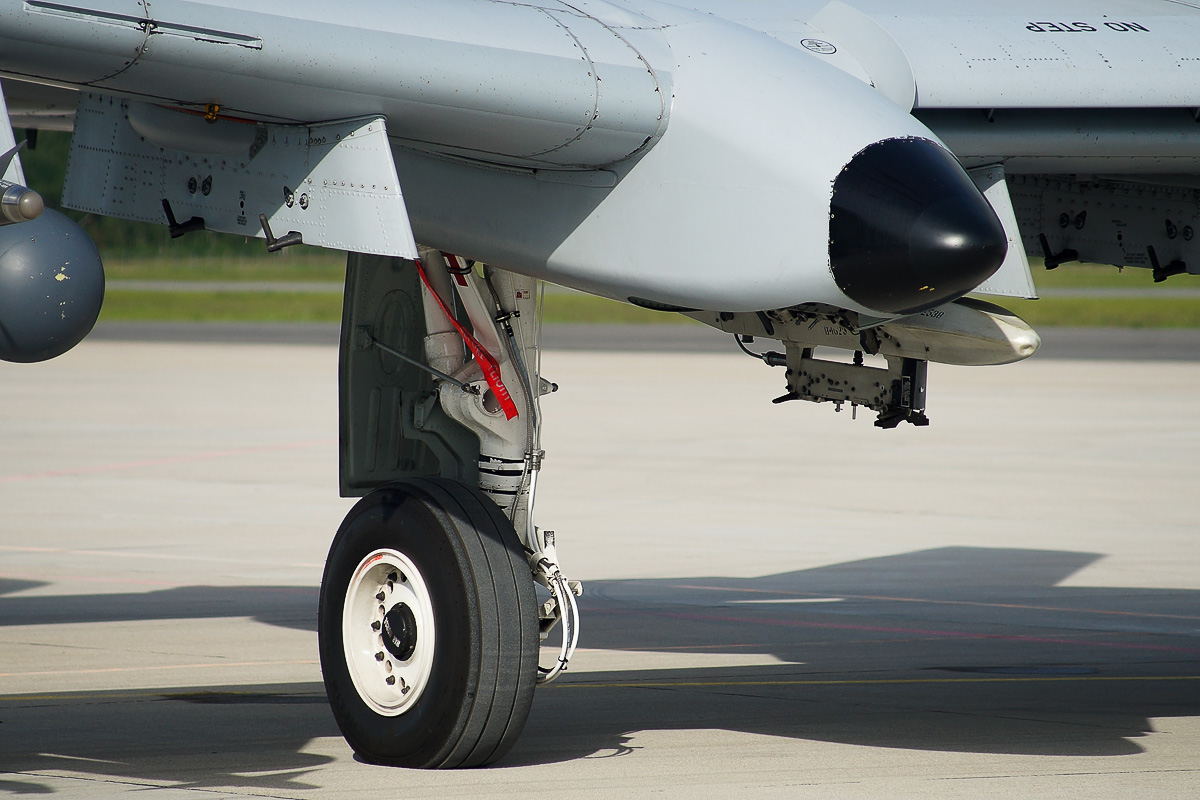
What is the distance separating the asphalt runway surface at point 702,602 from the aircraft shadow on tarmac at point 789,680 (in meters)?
0.04

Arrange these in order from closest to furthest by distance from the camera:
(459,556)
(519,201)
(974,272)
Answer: (974,272) → (519,201) → (459,556)

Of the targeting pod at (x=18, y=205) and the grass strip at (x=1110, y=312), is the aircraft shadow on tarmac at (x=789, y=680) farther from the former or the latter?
the grass strip at (x=1110, y=312)

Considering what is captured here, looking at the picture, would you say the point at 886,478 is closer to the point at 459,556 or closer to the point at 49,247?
the point at 459,556

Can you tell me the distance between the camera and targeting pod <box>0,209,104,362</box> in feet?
21.3

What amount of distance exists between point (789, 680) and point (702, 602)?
340 centimetres

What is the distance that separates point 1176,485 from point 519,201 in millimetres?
15961

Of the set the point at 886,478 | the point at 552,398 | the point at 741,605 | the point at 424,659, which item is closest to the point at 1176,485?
the point at 886,478

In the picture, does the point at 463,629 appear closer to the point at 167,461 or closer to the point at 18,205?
the point at 18,205

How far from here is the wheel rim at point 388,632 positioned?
7969 millimetres

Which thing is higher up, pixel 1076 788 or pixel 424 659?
pixel 424 659

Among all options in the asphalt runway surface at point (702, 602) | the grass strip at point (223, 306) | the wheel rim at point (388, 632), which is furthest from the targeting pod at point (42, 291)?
the grass strip at point (223, 306)

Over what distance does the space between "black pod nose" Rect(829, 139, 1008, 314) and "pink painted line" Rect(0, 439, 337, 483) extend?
57.2 ft

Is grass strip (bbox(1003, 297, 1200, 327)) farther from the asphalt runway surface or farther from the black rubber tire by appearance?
the black rubber tire

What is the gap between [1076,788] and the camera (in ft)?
25.2
